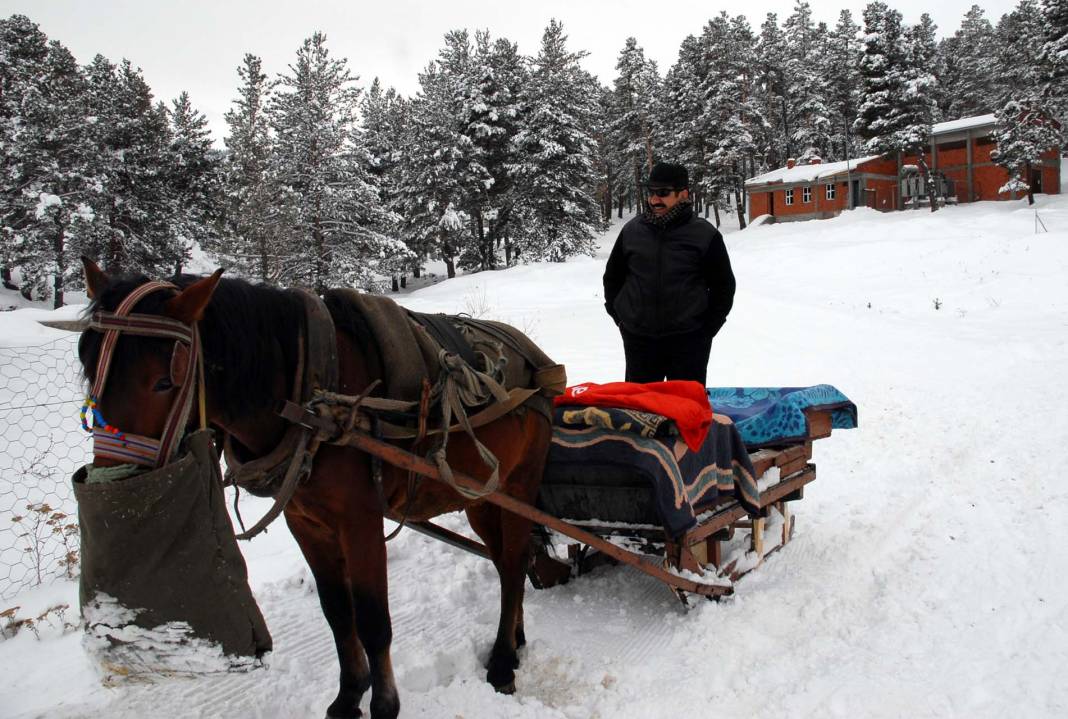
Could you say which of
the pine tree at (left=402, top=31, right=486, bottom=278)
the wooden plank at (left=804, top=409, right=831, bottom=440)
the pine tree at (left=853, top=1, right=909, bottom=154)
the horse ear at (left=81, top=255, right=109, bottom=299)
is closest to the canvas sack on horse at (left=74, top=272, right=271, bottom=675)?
the horse ear at (left=81, top=255, right=109, bottom=299)

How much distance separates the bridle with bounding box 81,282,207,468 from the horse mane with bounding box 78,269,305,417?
0.03 meters

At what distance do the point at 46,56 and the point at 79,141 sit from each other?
899cm

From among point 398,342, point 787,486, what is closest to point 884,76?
point 787,486

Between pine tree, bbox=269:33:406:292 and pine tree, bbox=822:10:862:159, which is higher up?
pine tree, bbox=822:10:862:159

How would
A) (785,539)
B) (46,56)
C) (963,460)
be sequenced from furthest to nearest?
(46,56) → (963,460) → (785,539)

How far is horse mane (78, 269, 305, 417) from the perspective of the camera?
→ 181 cm

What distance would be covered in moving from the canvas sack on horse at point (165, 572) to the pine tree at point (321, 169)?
22.5 meters

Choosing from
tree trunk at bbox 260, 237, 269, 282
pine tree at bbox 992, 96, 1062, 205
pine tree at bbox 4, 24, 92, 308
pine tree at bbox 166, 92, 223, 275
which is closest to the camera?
pine tree at bbox 4, 24, 92, 308

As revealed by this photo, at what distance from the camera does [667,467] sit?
310cm

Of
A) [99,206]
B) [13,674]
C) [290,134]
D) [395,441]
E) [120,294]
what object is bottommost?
[13,674]

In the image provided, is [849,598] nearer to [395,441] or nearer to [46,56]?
[395,441]

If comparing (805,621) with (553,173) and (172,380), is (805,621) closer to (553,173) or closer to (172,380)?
(172,380)

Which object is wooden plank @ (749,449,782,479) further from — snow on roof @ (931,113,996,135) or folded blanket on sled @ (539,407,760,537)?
snow on roof @ (931,113,996,135)

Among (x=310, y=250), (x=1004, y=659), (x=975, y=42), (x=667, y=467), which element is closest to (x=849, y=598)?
(x=1004, y=659)
